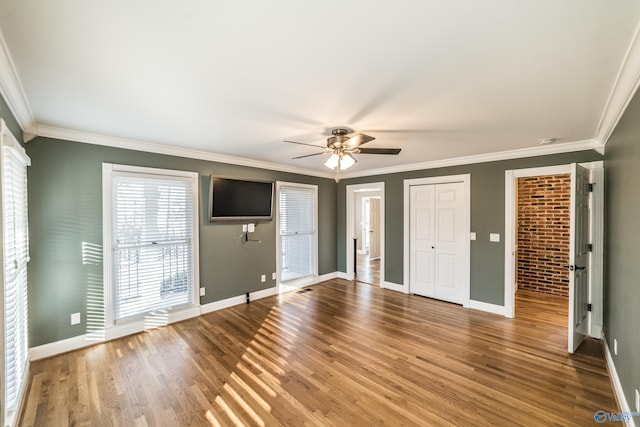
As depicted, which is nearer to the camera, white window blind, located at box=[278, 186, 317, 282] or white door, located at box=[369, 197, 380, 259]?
→ white window blind, located at box=[278, 186, 317, 282]

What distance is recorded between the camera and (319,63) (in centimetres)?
162

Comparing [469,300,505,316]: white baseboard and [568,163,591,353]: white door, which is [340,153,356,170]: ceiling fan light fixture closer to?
[568,163,591,353]: white door

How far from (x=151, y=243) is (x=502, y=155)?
200 inches

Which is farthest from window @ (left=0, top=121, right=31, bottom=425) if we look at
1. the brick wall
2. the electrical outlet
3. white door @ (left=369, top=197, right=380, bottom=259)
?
white door @ (left=369, top=197, right=380, bottom=259)

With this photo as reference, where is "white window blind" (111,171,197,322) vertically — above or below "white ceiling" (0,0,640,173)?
below

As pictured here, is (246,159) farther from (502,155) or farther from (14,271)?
(502,155)

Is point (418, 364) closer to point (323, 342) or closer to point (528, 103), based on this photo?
point (323, 342)

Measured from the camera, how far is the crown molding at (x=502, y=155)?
3361 millimetres

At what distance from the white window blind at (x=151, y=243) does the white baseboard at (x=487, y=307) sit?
4334 millimetres

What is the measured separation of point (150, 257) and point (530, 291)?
661 cm

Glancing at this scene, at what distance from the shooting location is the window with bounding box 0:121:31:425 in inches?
70.8

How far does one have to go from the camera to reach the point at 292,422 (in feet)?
6.50

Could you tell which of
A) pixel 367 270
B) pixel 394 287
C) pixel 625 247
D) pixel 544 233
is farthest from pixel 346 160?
pixel 367 270

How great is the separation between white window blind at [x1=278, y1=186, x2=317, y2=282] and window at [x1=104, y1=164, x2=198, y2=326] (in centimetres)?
170
